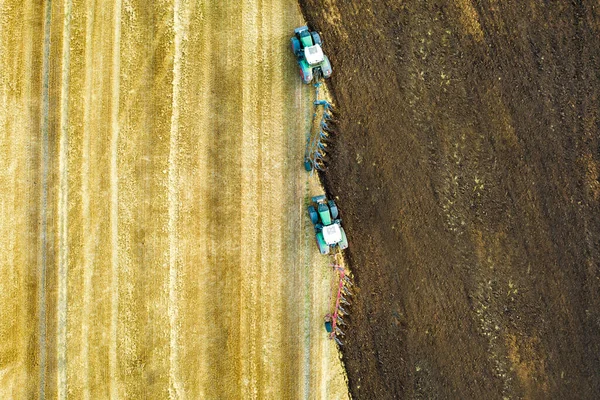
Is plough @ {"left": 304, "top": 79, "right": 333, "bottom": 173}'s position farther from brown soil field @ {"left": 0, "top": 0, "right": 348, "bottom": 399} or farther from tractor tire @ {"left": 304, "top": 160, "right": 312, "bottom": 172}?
brown soil field @ {"left": 0, "top": 0, "right": 348, "bottom": 399}

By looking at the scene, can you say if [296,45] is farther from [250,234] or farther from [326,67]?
[250,234]

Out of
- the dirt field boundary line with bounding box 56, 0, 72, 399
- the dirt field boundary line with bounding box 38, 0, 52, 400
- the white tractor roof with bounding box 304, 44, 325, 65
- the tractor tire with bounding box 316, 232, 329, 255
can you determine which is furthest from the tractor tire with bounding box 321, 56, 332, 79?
the dirt field boundary line with bounding box 38, 0, 52, 400

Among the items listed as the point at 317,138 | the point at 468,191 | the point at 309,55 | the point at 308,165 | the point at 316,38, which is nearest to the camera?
the point at 309,55

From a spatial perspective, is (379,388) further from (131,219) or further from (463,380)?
(131,219)

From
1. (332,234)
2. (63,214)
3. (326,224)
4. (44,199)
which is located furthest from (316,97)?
(44,199)

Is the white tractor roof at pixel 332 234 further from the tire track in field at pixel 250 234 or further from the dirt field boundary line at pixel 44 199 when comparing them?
the dirt field boundary line at pixel 44 199

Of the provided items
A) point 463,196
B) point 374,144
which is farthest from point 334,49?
point 463,196
